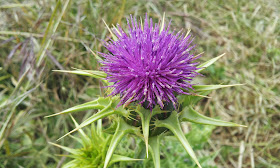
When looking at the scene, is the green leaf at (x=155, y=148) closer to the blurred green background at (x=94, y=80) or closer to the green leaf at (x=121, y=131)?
the green leaf at (x=121, y=131)

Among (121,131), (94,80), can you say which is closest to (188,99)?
(121,131)

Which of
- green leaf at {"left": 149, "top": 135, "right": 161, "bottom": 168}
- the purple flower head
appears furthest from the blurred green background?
the purple flower head

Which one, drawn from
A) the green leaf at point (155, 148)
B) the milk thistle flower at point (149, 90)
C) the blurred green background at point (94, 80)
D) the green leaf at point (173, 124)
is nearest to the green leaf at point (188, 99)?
the milk thistle flower at point (149, 90)

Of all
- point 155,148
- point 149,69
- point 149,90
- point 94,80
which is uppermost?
point 149,69

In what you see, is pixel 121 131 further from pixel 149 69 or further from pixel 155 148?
pixel 149 69

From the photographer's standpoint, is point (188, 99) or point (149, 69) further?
point (188, 99)

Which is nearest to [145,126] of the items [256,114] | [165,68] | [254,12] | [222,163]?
[165,68]
